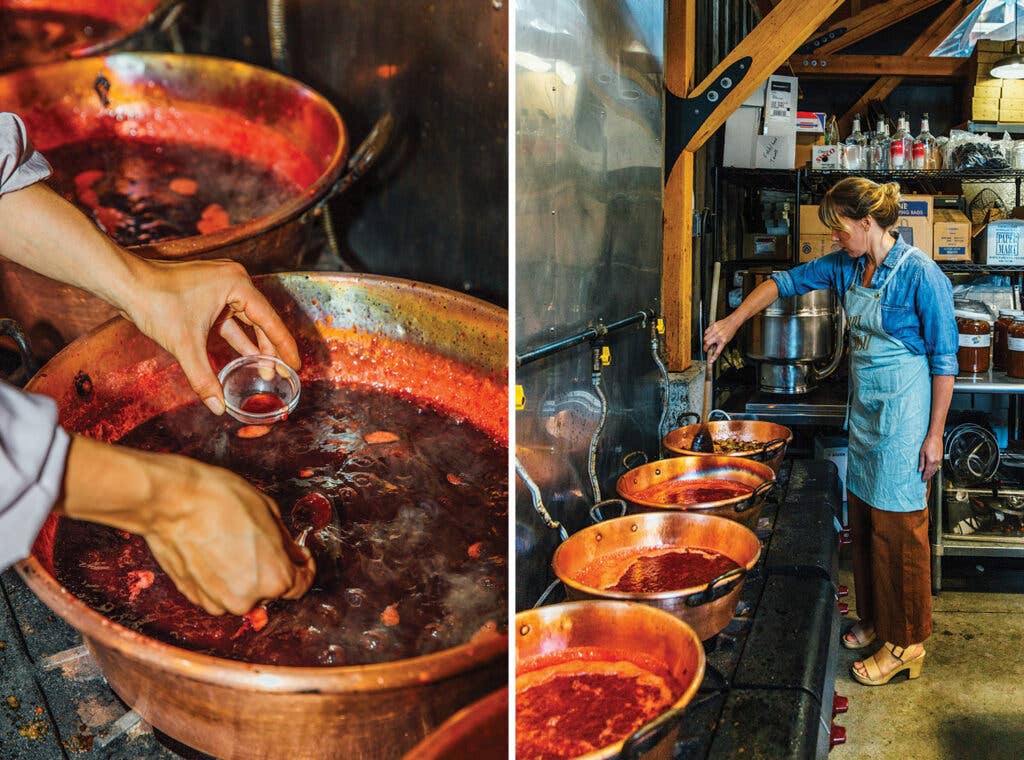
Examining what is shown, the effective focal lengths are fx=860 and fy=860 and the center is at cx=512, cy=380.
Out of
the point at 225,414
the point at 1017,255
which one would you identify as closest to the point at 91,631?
the point at 225,414

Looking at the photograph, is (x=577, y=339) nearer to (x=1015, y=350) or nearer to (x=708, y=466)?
(x=708, y=466)

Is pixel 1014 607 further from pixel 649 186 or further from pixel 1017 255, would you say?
pixel 649 186

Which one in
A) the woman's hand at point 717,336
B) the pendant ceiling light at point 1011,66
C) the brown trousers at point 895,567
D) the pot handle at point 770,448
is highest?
the pendant ceiling light at point 1011,66

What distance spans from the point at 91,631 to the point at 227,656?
0.12 metres

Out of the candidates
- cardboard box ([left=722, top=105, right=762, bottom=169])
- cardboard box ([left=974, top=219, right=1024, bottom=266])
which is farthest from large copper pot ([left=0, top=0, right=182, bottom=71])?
cardboard box ([left=974, top=219, right=1024, bottom=266])

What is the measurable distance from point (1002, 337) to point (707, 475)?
2566mm

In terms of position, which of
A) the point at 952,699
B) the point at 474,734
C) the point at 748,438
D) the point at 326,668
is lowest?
the point at 952,699

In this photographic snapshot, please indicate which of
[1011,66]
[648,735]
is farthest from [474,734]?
[1011,66]

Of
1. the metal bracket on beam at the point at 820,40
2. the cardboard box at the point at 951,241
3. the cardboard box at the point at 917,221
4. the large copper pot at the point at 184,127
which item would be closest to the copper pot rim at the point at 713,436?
the large copper pot at the point at 184,127

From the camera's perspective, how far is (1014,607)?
12.7 ft

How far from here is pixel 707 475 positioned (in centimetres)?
254

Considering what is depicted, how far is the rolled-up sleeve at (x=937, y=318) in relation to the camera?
270 cm

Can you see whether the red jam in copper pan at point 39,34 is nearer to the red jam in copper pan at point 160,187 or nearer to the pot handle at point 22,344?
the red jam in copper pan at point 160,187

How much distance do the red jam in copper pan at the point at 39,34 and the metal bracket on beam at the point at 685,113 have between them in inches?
113
